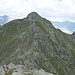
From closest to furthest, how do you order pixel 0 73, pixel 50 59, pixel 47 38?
pixel 0 73
pixel 50 59
pixel 47 38

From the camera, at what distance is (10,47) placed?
19288 centimetres

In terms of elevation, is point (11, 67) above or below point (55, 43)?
below

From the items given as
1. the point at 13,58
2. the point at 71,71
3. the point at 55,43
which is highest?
the point at 55,43

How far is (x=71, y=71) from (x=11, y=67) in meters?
56.8

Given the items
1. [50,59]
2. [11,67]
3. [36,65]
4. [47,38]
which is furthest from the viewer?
[47,38]

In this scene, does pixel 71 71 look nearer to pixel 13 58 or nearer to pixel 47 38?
pixel 47 38

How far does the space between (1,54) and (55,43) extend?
49.0m

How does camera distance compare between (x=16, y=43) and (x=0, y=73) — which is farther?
(x=16, y=43)

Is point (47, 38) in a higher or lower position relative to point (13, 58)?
higher

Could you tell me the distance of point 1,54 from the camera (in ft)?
639

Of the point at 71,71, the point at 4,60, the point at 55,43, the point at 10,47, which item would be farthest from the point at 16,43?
the point at 71,71

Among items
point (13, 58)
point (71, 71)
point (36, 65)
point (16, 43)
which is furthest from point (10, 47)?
point (71, 71)

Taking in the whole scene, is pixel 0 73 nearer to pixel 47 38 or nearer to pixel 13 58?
pixel 13 58

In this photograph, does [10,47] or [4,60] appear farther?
[10,47]
